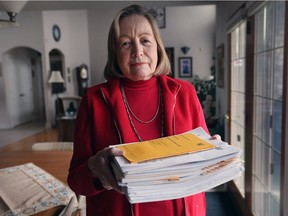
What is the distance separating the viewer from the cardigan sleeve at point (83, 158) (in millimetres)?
690

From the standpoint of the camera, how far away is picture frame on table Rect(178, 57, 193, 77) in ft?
27.7

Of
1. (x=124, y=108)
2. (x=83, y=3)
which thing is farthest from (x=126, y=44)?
(x=83, y=3)

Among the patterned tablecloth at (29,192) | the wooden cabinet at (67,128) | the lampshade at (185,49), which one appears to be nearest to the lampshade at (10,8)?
the patterned tablecloth at (29,192)

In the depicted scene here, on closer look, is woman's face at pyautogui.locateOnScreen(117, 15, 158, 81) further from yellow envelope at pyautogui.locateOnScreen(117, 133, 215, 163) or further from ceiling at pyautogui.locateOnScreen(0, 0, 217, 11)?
ceiling at pyautogui.locateOnScreen(0, 0, 217, 11)

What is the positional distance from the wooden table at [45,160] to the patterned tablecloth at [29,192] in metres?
0.08

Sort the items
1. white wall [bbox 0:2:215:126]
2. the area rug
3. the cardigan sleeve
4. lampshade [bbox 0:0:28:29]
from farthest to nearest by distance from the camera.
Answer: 1. white wall [bbox 0:2:215:126]
2. the area rug
3. lampshade [bbox 0:0:28:29]
4. the cardigan sleeve

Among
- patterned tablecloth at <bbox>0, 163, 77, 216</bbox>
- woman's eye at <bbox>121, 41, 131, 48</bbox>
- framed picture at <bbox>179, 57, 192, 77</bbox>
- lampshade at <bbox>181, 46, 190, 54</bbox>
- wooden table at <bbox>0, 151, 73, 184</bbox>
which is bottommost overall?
wooden table at <bbox>0, 151, 73, 184</bbox>

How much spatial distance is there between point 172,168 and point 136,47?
1.12 ft

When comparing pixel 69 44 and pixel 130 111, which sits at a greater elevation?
pixel 69 44

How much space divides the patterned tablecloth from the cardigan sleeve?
1.83 ft

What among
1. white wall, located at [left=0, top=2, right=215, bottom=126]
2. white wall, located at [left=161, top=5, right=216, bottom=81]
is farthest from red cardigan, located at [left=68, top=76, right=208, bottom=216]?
white wall, located at [left=161, top=5, right=216, bottom=81]

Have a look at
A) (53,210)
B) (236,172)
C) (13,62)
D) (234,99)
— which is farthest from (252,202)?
(13,62)

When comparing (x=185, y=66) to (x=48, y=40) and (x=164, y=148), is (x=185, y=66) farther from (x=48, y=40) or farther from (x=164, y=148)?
(x=164, y=148)

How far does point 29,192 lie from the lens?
4.79 feet
